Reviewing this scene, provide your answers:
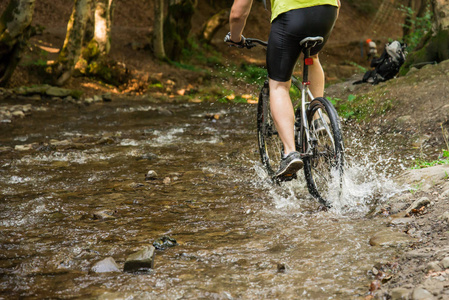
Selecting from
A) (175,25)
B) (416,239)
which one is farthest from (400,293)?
(175,25)

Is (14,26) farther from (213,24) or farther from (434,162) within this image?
(213,24)

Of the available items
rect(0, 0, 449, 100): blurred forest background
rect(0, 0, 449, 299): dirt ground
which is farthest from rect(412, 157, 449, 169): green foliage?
rect(0, 0, 449, 100): blurred forest background

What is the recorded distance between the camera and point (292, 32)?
12.3ft

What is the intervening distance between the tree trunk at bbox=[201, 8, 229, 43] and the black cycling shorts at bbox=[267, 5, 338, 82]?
824 inches

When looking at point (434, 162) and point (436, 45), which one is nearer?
point (434, 162)

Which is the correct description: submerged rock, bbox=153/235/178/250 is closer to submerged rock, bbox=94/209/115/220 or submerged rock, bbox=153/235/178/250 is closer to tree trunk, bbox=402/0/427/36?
submerged rock, bbox=94/209/115/220

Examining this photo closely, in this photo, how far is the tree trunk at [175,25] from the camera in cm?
2088

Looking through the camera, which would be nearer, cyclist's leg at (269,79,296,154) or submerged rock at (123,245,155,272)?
submerged rock at (123,245,155,272)

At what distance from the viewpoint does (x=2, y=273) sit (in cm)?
281

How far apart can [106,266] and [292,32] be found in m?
2.31

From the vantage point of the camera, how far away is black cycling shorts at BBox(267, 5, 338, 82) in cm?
371

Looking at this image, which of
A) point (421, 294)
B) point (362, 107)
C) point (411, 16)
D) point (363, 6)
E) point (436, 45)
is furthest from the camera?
point (363, 6)

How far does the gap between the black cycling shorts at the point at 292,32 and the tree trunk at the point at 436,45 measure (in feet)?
16.9

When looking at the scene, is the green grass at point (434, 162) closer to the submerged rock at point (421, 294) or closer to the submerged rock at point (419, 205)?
the submerged rock at point (419, 205)
